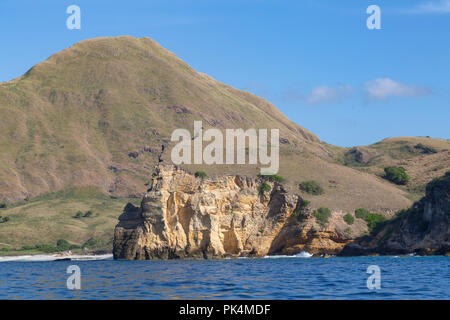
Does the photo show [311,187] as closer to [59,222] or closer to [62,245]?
[62,245]

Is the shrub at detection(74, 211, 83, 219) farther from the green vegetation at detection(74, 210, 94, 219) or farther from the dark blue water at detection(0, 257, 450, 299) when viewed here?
the dark blue water at detection(0, 257, 450, 299)

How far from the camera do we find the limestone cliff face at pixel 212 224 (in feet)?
265

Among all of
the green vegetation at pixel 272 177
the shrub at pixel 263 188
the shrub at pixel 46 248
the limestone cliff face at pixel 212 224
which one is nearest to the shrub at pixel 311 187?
the green vegetation at pixel 272 177

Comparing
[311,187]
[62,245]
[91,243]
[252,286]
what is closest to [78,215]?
[62,245]

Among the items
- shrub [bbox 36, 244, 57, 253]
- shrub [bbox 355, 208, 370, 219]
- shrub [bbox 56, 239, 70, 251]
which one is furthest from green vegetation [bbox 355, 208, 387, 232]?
shrub [bbox 56, 239, 70, 251]

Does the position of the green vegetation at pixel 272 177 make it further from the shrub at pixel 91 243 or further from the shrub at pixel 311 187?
the shrub at pixel 91 243

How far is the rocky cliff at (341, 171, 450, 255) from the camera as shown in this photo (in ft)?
238

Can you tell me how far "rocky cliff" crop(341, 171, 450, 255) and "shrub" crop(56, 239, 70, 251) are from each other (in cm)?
6557

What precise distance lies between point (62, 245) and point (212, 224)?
58.7m

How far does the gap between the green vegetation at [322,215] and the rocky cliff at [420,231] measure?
4344mm

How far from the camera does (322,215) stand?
8369cm
